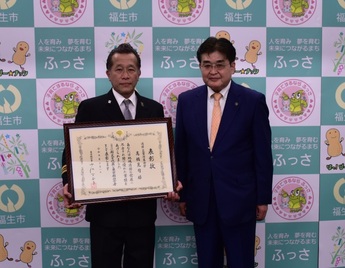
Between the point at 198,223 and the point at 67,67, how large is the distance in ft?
3.91

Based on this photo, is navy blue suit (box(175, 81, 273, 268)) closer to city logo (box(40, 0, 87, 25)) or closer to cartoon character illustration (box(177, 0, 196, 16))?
cartoon character illustration (box(177, 0, 196, 16))

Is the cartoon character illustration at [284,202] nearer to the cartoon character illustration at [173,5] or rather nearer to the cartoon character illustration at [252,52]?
the cartoon character illustration at [252,52]

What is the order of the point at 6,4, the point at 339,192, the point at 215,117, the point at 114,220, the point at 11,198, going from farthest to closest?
the point at 339,192 < the point at 11,198 < the point at 6,4 < the point at 215,117 < the point at 114,220

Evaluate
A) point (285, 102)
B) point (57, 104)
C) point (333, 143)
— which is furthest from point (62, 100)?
point (333, 143)

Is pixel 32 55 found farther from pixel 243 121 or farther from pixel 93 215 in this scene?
pixel 243 121

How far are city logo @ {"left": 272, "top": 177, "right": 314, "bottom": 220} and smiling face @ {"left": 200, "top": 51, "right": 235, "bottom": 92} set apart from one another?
2.79ft

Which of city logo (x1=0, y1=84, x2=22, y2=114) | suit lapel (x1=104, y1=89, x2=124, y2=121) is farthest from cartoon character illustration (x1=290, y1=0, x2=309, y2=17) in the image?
city logo (x1=0, y1=84, x2=22, y2=114)

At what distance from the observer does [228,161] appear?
79.8 inches

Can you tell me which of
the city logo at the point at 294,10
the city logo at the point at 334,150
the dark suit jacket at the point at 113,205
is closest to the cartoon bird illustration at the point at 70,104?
the dark suit jacket at the point at 113,205

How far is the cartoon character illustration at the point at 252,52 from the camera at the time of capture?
243 cm

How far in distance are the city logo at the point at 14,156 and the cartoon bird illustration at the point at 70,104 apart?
0.32m

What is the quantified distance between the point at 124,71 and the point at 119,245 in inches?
35.1

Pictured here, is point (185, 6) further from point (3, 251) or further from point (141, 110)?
point (3, 251)

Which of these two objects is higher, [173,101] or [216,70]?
[216,70]
